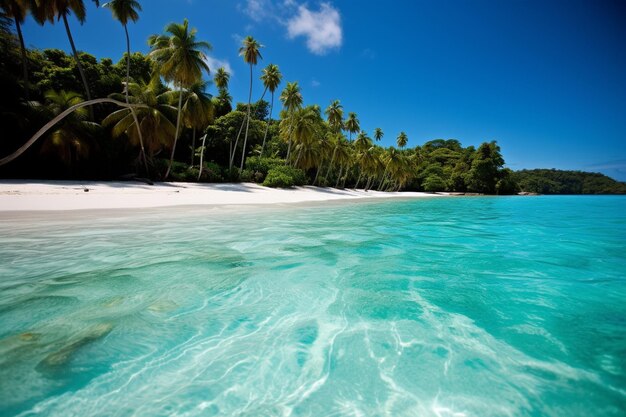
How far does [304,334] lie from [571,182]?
496 ft

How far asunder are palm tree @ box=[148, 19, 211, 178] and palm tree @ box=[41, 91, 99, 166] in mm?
6750

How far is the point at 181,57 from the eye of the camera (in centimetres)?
2530

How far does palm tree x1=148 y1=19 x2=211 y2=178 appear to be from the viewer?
25.2 metres

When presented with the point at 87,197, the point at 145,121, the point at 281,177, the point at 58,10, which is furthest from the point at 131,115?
the point at 281,177

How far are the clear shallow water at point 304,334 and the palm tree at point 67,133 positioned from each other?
18.2 metres

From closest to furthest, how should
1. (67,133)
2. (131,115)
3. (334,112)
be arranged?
1. (67,133)
2. (131,115)
3. (334,112)

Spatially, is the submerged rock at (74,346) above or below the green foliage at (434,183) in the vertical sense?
below

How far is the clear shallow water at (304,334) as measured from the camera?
2.21 m

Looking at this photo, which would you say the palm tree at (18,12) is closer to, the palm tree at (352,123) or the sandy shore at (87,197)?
the sandy shore at (87,197)

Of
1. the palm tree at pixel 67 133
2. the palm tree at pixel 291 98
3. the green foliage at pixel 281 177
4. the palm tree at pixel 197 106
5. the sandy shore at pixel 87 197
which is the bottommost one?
the sandy shore at pixel 87 197

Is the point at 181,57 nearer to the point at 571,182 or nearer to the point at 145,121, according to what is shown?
the point at 145,121

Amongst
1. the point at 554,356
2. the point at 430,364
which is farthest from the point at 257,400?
the point at 554,356

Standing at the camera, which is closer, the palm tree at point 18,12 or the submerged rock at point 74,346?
the submerged rock at point 74,346

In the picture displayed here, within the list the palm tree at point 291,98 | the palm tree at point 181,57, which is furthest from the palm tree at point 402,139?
the palm tree at point 181,57
